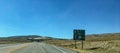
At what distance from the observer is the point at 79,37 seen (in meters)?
67.9

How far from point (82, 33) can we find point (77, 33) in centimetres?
120

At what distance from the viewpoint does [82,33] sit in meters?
67.6

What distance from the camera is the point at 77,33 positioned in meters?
68.1

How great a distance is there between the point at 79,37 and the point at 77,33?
3.34 ft

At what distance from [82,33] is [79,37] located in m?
1.16
